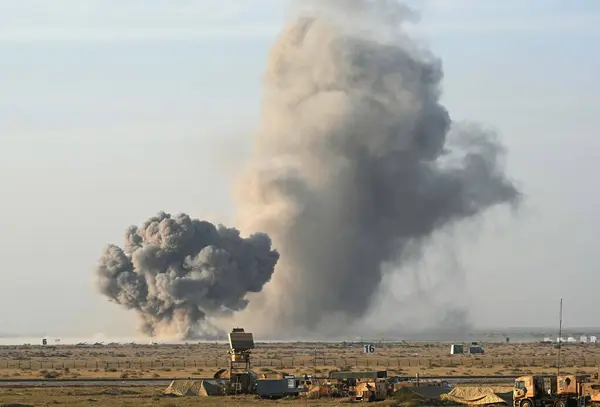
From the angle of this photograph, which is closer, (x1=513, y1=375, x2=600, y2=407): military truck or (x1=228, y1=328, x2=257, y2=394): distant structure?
(x1=513, y1=375, x2=600, y2=407): military truck

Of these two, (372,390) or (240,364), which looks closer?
→ (372,390)

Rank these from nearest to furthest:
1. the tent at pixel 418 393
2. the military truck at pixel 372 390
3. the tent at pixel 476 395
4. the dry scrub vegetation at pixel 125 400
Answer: the tent at pixel 476 395 → the dry scrub vegetation at pixel 125 400 → the tent at pixel 418 393 → the military truck at pixel 372 390

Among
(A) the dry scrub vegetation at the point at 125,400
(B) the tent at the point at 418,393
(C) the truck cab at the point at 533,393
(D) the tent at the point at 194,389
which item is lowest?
(A) the dry scrub vegetation at the point at 125,400

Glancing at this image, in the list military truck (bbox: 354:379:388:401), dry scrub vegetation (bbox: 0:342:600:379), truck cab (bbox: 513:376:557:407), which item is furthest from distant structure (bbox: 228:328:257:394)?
truck cab (bbox: 513:376:557:407)

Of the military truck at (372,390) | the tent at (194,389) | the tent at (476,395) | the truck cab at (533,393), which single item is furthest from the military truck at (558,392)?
the tent at (194,389)

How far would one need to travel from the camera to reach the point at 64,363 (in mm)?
129125

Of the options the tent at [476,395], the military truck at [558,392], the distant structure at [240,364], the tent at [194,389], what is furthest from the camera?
the distant structure at [240,364]

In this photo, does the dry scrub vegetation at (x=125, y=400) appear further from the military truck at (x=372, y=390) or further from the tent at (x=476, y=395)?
the tent at (x=476, y=395)

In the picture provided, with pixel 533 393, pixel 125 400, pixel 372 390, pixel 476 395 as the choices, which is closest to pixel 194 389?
pixel 125 400

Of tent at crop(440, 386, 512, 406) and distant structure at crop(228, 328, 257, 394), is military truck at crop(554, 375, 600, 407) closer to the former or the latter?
tent at crop(440, 386, 512, 406)

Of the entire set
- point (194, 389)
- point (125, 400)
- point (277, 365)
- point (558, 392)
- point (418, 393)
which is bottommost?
point (125, 400)

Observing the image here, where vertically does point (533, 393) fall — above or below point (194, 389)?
above

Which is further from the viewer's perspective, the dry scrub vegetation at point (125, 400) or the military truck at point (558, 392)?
the dry scrub vegetation at point (125, 400)

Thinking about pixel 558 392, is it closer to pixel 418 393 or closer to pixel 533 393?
pixel 533 393
